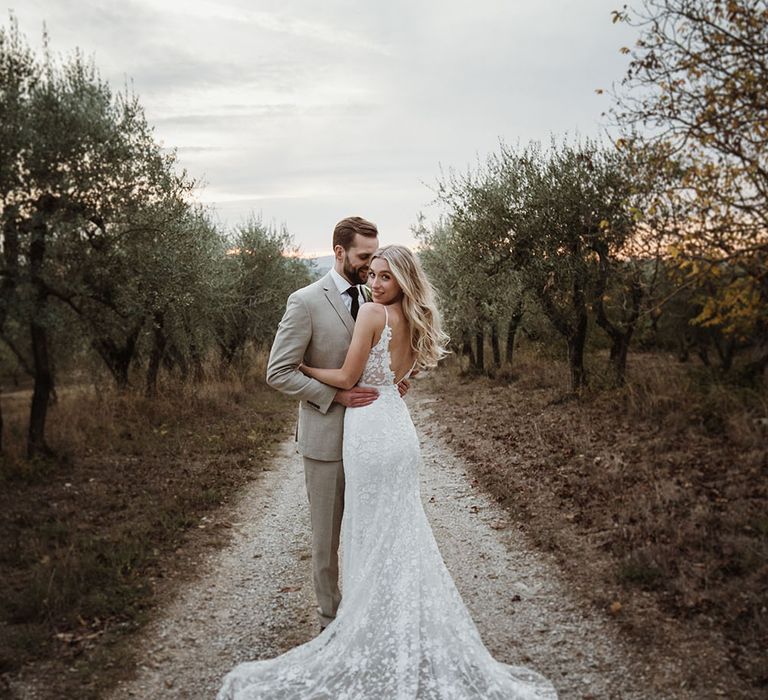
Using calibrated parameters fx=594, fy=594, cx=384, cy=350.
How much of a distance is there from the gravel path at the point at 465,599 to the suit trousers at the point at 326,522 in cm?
75

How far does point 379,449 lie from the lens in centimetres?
397

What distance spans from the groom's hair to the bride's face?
0.45 metres

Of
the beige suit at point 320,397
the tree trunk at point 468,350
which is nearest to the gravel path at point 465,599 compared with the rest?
the beige suit at point 320,397

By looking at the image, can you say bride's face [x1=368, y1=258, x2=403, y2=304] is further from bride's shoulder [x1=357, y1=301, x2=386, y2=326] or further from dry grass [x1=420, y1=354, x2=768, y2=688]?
dry grass [x1=420, y1=354, x2=768, y2=688]

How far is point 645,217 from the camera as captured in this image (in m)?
8.46

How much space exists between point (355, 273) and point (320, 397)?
94 centimetres

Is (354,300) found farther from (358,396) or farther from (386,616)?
(386,616)

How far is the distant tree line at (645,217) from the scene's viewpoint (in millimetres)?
7406

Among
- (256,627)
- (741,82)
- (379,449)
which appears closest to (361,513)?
(379,449)

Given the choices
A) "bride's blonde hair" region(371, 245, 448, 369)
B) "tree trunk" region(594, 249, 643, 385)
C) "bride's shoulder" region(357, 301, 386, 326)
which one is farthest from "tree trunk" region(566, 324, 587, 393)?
"bride's shoulder" region(357, 301, 386, 326)

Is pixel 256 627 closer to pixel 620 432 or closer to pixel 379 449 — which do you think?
pixel 379 449

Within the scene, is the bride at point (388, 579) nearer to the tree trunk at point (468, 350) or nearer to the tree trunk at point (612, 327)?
the tree trunk at point (612, 327)

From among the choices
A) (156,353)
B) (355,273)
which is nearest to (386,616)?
(355,273)

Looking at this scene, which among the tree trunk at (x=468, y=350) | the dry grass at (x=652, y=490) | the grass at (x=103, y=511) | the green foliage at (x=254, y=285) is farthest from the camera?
the tree trunk at (x=468, y=350)
